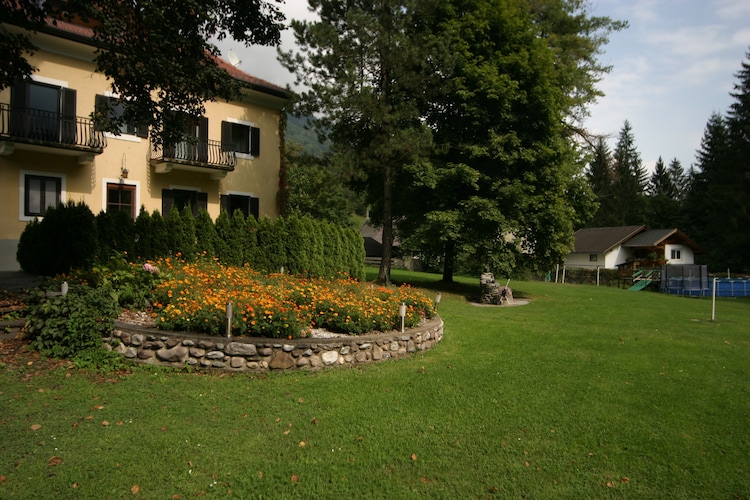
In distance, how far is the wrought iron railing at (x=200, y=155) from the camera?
56.0ft

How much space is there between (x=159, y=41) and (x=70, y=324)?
17.3 ft

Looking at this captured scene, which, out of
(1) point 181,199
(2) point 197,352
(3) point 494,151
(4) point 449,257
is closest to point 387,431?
(2) point 197,352

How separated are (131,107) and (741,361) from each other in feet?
42.8

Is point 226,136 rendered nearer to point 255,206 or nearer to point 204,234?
point 255,206

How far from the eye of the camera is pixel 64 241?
12125 millimetres

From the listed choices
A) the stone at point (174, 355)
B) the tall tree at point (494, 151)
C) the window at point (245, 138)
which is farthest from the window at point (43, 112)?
→ the tall tree at point (494, 151)

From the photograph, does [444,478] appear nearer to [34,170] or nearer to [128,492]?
[128,492]

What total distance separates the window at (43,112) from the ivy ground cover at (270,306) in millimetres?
8437

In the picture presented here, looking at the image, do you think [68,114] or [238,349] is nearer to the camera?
[238,349]

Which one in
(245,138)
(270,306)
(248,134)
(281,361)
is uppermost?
(248,134)

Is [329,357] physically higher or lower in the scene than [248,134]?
lower

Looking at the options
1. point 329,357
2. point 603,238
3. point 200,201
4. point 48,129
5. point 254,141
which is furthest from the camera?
point 603,238

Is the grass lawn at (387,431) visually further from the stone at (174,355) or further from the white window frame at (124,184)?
the white window frame at (124,184)

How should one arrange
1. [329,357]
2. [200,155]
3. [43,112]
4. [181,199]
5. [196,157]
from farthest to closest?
1. [181,199]
2. [200,155]
3. [196,157]
4. [43,112]
5. [329,357]
